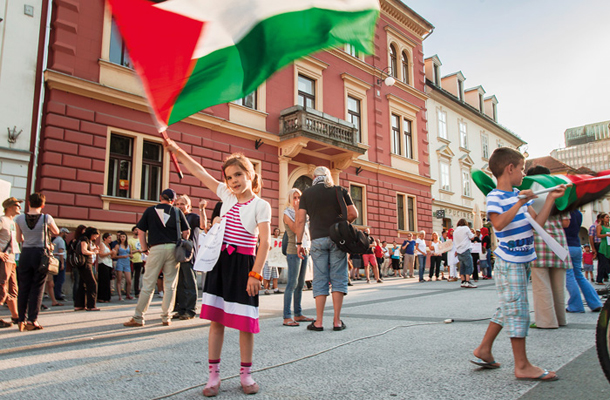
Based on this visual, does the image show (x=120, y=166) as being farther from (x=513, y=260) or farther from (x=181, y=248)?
(x=513, y=260)

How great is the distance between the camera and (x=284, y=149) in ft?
58.4

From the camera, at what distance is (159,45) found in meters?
3.21

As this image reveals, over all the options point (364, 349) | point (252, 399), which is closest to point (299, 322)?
point (364, 349)

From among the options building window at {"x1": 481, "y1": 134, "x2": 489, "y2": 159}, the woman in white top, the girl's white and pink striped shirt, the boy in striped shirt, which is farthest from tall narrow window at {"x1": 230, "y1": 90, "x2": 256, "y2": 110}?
building window at {"x1": 481, "y1": 134, "x2": 489, "y2": 159}

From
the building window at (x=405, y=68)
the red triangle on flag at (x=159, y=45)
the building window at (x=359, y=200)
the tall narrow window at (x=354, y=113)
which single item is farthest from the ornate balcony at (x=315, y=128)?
the red triangle on flag at (x=159, y=45)

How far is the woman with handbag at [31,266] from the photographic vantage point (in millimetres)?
5648

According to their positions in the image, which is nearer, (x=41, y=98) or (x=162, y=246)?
(x=162, y=246)

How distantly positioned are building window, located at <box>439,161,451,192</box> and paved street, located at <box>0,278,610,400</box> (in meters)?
24.7

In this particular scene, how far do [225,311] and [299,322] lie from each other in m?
3.07

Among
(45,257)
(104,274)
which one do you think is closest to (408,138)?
(104,274)

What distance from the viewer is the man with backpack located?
5.19m

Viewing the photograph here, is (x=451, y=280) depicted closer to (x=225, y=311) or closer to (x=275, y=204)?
(x=275, y=204)

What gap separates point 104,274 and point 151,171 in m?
5.09

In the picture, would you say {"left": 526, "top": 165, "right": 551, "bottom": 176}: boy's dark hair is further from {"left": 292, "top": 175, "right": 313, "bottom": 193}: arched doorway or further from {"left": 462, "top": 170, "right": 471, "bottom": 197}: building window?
{"left": 462, "top": 170, "right": 471, "bottom": 197}: building window
